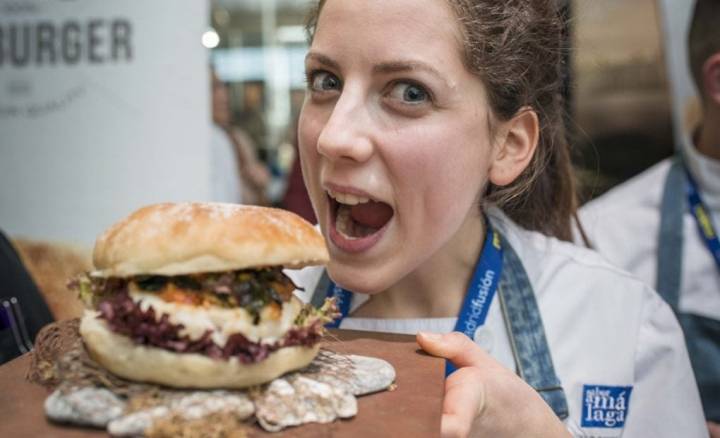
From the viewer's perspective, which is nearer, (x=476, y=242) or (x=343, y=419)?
(x=343, y=419)

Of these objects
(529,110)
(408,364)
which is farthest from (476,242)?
(408,364)

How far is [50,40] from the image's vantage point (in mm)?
3197

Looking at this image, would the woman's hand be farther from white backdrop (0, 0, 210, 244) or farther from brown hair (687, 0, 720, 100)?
brown hair (687, 0, 720, 100)

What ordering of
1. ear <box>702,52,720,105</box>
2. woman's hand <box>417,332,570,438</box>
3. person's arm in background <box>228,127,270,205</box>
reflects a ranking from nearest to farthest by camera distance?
woman's hand <box>417,332,570,438</box>
ear <box>702,52,720,105</box>
person's arm in background <box>228,127,270,205</box>

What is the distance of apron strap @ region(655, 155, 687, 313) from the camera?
10.1ft

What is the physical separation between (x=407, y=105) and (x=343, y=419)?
784 millimetres

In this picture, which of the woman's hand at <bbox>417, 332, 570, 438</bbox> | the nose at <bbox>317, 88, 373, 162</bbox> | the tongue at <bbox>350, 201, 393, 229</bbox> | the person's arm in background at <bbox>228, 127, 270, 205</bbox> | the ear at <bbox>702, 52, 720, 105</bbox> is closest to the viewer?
the woman's hand at <bbox>417, 332, 570, 438</bbox>

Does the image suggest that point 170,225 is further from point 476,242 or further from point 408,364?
point 476,242

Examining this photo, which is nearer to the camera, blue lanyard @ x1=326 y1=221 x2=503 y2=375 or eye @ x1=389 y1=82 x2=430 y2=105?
eye @ x1=389 y1=82 x2=430 y2=105

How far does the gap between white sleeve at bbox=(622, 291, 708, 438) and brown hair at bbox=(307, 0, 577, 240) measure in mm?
457

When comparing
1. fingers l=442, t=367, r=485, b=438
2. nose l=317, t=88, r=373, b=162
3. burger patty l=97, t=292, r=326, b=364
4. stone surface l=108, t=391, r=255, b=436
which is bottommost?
fingers l=442, t=367, r=485, b=438

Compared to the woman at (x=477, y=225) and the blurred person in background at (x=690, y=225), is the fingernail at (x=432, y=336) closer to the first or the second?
the woman at (x=477, y=225)

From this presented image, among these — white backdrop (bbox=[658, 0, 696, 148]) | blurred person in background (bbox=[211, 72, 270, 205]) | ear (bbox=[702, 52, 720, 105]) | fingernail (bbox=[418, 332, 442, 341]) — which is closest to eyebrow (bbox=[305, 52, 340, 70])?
fingernail (bbox=[418, 332, 442, 341])

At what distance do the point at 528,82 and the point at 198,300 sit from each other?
1.14 meters
